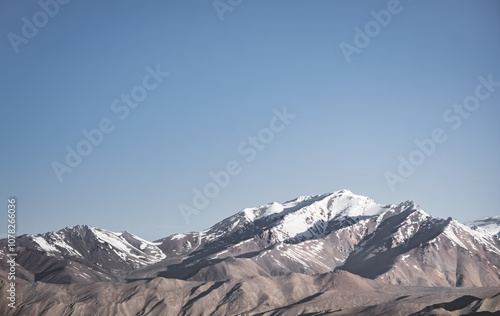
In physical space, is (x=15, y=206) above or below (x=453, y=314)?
above

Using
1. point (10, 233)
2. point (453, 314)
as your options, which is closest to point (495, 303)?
point (453, 314)

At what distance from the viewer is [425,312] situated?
198750 mm

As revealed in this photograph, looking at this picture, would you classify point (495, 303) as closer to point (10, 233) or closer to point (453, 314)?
point (453, 314)

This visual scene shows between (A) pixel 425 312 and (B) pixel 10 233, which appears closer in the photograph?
(B) pixel 10 233

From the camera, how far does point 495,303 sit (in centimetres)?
19988

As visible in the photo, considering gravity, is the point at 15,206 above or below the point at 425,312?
above

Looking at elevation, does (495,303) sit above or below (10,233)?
below

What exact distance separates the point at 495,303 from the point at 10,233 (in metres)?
149

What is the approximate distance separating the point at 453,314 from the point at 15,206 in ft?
446

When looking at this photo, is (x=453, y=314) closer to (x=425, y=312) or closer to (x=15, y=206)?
(x=425, y=312)

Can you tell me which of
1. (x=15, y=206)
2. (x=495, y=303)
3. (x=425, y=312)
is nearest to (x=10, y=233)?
(x=15, y=206)

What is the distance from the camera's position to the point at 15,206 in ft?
429

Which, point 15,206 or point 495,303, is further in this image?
point 495,303

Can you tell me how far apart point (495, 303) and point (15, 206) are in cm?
14994
